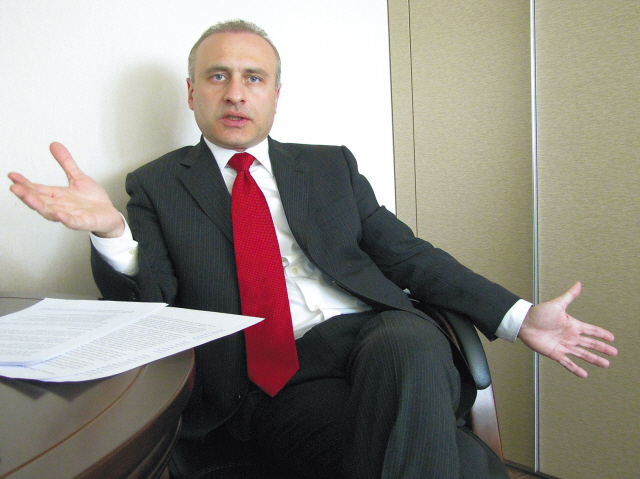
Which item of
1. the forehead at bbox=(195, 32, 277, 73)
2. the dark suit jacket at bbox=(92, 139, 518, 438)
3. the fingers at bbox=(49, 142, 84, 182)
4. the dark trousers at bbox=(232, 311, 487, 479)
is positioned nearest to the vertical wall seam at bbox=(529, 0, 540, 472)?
the dark suit jacket at bbox=(92, 139, 518, 438)

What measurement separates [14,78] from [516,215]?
183 centimetres

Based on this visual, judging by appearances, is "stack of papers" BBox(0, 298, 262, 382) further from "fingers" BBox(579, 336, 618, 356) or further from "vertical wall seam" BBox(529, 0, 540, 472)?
"vertical wall seam" BBox(529, 0, 540, 472)

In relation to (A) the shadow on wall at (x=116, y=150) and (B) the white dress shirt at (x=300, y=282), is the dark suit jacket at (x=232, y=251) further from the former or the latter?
(A) the shadow on wall at (x=116, y=150)

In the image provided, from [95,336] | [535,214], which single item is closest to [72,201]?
[95,336]

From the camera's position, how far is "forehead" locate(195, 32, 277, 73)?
142cm

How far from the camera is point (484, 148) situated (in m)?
2.09

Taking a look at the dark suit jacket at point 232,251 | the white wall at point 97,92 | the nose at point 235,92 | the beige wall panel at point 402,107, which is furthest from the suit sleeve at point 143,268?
the beige wall panel at point 402,107

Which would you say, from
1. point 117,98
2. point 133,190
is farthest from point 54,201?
point 117,98

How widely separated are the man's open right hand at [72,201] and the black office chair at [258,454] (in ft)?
1.74

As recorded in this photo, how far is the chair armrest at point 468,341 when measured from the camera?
1098 mm

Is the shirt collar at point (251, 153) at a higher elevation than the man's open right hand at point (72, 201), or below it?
higher

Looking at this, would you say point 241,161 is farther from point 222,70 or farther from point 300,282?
point 300,282

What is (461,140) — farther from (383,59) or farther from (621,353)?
(621,353)

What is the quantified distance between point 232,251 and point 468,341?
651 millimetres
